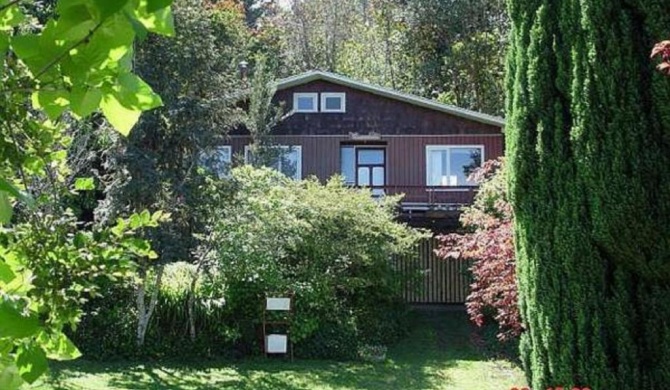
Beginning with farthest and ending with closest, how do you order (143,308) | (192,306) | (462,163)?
(462,163), (192,306), (143,308)

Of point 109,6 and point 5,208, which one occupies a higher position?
point 109,6

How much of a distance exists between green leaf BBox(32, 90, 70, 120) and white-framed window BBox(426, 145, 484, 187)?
16.7 meters

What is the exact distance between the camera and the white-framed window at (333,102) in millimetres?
17641

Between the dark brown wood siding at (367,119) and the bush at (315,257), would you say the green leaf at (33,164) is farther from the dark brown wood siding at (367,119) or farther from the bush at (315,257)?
the dark brown wood siding at (367,119)

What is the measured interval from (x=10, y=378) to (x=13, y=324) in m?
0.14

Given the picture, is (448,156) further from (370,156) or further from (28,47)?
(28,47)

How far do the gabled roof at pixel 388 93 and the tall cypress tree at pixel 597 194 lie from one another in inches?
450

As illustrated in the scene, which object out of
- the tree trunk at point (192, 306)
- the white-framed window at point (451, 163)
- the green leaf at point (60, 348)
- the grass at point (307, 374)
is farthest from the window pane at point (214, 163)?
the green leaf at point (60, 348)

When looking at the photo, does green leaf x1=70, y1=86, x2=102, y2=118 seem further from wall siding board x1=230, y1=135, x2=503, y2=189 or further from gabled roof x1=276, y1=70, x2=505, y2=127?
wall siding board x1=230, y1=135, x2=503, y2=189

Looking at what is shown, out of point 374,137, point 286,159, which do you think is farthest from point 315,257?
point 374,137

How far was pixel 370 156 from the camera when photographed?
1781 cm

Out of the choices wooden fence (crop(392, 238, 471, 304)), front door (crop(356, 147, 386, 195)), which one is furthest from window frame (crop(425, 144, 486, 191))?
wooden fence (crop(392, 238, 471, 304))

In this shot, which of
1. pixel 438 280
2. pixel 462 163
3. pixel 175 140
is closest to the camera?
pixel 175 140

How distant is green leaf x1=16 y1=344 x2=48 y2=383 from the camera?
2.62 ft
